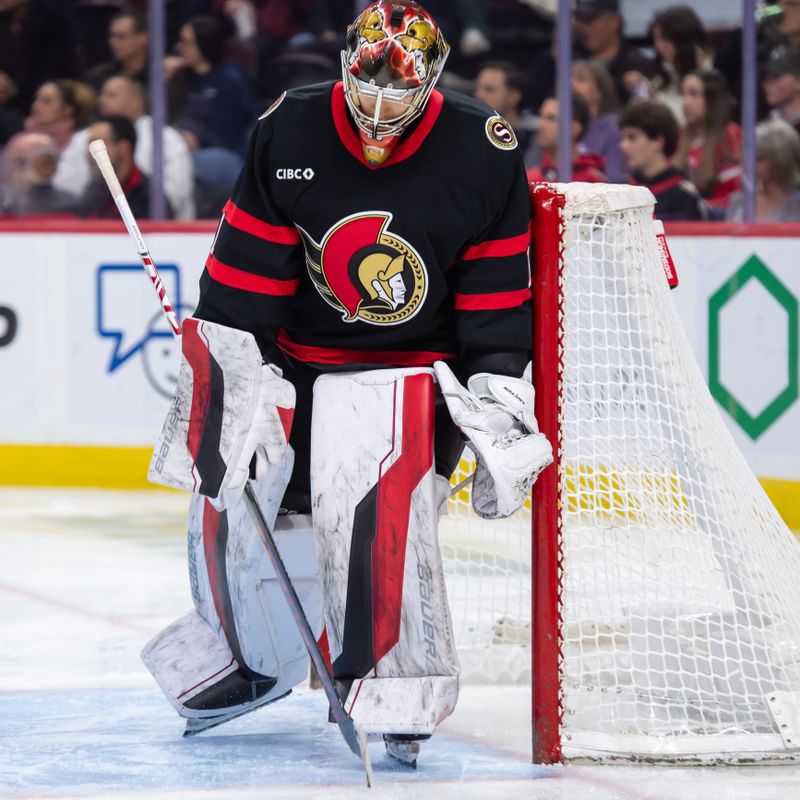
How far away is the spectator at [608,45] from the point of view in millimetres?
5137

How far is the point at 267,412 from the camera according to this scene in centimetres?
248

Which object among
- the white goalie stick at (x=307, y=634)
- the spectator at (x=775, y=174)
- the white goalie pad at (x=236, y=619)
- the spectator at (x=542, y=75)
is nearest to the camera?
the white goalie stick at (x=307, y=634)

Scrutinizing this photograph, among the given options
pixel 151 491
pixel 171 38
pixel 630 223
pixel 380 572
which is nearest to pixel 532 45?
pixel 171 38

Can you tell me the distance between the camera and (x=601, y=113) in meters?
5.11

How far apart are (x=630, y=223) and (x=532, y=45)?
2.84 m

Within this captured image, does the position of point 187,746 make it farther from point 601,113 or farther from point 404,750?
point 601,113

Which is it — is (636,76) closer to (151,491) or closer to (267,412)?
(151,491)

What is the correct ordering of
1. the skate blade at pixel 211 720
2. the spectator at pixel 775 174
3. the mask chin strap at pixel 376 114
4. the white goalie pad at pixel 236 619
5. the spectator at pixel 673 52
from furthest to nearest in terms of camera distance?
the spectator at pixel 673 52 < the spectator at pixel 775 174 < the skate blade at pixel 211 720 < the white goalie pad at pixel 236 619 < the mask chin strap at pixel 376 114

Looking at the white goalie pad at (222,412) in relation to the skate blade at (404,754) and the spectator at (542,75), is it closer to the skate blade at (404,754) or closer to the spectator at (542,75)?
the skate blade at (404,754)

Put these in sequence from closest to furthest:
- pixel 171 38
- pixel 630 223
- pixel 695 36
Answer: pixel 630 223 → pixel 695 36 → pixel 171 38

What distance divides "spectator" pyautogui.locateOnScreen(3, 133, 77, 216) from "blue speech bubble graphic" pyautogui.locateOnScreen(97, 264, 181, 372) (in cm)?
29

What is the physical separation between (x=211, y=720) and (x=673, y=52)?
304 centimetres

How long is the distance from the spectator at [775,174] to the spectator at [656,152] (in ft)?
0.51

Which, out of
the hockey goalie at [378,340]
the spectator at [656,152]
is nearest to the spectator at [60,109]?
the spectator at [656,152]
